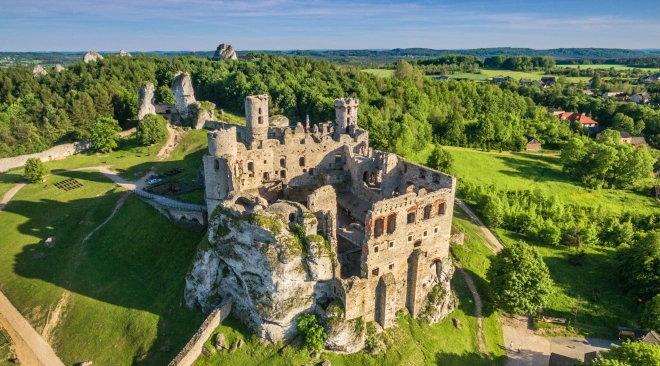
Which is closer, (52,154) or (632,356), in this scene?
(632,356)

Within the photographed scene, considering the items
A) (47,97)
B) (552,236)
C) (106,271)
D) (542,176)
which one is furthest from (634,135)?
(47,97)

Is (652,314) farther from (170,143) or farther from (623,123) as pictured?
(623,123)

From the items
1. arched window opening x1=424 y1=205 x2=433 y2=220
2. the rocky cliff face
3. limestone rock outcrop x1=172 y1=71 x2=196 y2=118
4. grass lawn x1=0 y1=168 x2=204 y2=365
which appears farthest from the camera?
limestone rock outcrop x1=172 y1=71 x2=196 y2=118

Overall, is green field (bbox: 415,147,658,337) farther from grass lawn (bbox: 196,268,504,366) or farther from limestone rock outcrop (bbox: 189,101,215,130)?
limestone rock outcrop (bbox: 189,101,215,130)

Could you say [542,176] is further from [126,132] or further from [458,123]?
[126,132]

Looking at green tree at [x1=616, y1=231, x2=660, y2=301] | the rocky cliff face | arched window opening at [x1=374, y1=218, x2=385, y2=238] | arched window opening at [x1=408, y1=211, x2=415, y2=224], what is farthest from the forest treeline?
the rocky cliff face

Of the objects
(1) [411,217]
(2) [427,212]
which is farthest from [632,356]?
(1) [411,217]
